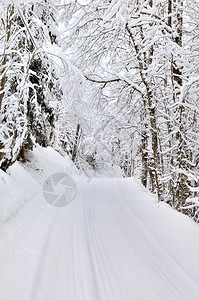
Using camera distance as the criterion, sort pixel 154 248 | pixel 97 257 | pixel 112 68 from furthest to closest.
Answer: pixel 112 68 < pixel 154 248 < pixel 97 257

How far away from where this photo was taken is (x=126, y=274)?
9.76 ft

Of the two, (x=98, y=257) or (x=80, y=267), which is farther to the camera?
(x=98, y=257)

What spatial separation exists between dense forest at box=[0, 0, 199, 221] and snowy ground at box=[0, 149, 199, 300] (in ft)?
3.15

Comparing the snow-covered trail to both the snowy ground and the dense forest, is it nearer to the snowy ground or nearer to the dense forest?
the snowy ground

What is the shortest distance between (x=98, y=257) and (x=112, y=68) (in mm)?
8440

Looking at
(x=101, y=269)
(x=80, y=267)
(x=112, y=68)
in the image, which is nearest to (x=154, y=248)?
(x=101, y=269)

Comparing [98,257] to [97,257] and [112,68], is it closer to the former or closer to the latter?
[97,257]

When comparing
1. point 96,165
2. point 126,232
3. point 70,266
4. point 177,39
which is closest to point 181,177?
point 126,232

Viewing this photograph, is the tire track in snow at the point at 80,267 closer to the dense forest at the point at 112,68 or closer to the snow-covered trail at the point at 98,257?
the snow-covered trail at the point at 98,257

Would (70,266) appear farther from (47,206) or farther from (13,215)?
(47,206)

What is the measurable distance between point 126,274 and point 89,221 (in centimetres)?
256

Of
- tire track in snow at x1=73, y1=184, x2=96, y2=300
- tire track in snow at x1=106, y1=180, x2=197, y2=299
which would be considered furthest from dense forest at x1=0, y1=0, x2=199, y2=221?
tire track in snow at x1=73, y1=184, x2=96, y2=300

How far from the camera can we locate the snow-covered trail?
8.46ft

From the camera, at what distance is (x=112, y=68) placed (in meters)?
9.58
